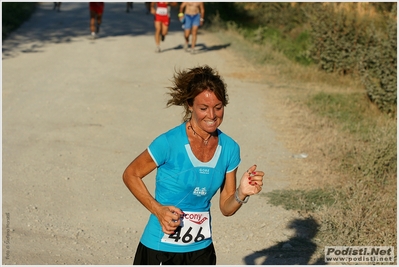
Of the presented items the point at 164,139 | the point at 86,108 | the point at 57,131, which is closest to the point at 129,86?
the point at 86,108

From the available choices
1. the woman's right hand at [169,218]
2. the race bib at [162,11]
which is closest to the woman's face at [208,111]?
the woman's right hand at [169,218]

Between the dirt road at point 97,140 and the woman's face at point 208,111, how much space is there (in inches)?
115

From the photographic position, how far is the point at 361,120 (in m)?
13.2

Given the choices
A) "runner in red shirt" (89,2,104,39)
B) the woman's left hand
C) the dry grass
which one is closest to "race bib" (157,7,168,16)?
"runner in red shirt" (89,2,104,39)

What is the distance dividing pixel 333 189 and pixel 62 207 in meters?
3.17

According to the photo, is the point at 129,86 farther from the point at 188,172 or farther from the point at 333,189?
the point at 188,172

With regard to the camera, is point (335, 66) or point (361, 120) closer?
point (361, 120)

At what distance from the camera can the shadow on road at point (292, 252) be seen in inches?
274

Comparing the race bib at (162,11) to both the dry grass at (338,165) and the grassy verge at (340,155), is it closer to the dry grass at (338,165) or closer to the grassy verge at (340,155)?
the grassy verge at (340,155)

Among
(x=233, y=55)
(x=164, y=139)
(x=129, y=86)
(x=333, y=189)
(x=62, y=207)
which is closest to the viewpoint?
(x=164, y=139)

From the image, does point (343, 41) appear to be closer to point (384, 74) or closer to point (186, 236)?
point (384, 74)

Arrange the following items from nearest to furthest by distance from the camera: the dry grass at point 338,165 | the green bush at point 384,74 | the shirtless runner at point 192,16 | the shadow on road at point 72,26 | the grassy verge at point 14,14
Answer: the dry grass at point 338,165 → the green bush at point 384,74 → the shirtless runner at point 192,16 → the shadow on road at point 72,26 → the grassy verge at point 14,14

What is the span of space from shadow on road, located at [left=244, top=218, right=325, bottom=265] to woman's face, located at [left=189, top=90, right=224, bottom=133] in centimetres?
297

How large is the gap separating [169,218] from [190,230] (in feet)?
1.00
